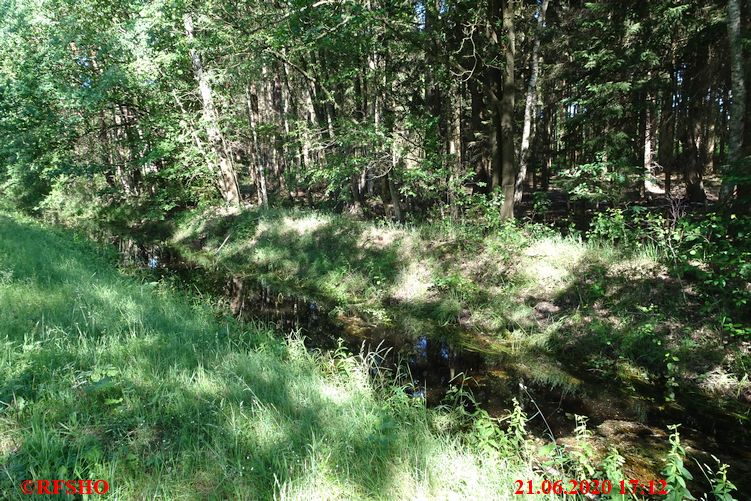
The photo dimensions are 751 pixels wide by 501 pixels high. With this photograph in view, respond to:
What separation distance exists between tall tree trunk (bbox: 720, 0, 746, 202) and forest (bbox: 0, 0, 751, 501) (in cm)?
4

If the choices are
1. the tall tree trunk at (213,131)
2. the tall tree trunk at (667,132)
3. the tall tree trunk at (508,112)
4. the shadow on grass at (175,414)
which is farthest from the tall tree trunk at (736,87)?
the tall tree trunk at (213,131)

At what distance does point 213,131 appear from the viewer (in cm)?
1538

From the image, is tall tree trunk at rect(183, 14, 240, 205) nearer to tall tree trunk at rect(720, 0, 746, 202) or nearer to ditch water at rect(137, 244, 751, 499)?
ditch water at rect(137, 244, 751, 499)

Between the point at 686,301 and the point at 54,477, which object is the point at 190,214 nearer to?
the point at 54,477

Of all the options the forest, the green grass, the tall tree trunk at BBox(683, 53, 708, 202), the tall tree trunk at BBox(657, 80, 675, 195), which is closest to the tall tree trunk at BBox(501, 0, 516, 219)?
the forest

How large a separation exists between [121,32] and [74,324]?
12497 mm

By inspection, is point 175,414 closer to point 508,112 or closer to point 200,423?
point 200,423

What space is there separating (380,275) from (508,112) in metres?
5.18

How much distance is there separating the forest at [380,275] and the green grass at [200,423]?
0.08ft

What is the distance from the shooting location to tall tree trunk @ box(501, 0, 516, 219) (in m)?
9.36

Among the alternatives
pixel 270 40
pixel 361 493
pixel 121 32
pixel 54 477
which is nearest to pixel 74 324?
pixel 54 477

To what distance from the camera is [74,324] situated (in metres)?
4.63

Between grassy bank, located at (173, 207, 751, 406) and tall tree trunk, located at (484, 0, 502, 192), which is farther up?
tall tree trunk, located at (484, 0, 502, 192)

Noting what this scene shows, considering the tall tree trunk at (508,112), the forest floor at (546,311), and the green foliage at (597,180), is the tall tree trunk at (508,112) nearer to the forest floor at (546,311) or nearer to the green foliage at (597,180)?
the forest floor at (546,311)
